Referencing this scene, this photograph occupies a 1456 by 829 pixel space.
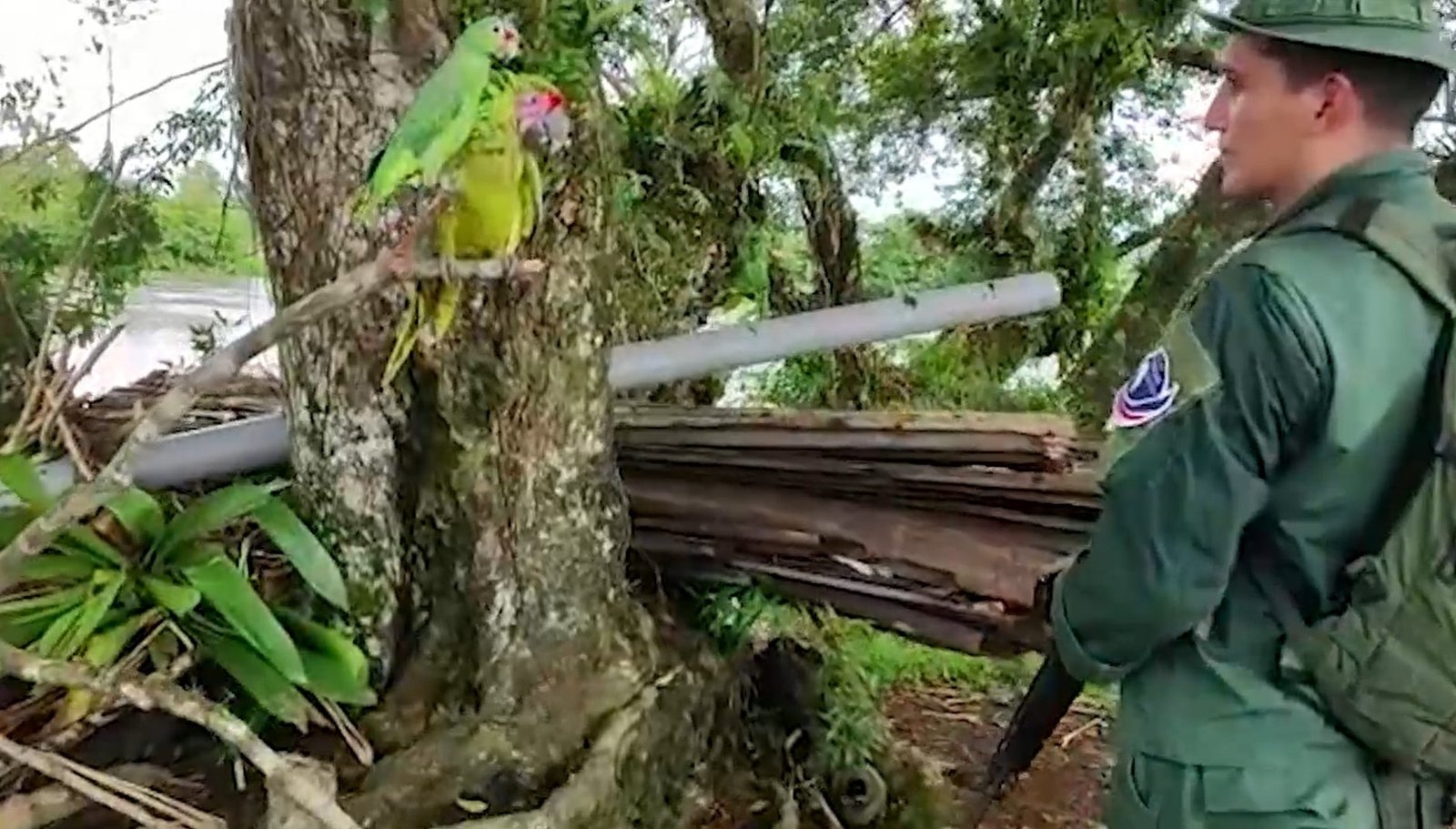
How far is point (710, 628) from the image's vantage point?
2.24 meters

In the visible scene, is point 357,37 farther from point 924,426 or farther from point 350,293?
point 924,426

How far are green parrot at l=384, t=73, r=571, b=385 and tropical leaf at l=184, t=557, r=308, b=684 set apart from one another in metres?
0.49

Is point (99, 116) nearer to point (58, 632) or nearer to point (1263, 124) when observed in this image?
point (58, 632)

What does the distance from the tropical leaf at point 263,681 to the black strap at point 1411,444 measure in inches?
49.2

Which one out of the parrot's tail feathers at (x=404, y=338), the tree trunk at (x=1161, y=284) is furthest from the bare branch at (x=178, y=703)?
the tree trunk at (x=1161, y=284)

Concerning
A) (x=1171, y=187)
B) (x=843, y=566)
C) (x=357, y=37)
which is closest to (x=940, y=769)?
(x=843, y=566)

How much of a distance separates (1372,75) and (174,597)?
1437 mm

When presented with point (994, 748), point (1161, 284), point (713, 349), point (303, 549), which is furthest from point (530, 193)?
point (1161, 284)

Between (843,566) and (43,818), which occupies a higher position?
(843,566)

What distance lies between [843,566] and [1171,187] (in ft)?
6.48

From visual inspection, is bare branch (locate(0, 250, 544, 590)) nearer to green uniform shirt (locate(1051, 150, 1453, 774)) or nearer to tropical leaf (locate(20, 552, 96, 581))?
tropical leaf (locate(20, 552, 96, 581))

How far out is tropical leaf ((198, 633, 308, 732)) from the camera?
1.86 m

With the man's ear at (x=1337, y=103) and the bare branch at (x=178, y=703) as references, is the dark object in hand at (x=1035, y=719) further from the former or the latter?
the bare branch at (x=178, y=703)

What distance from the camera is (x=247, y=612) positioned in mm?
1812
